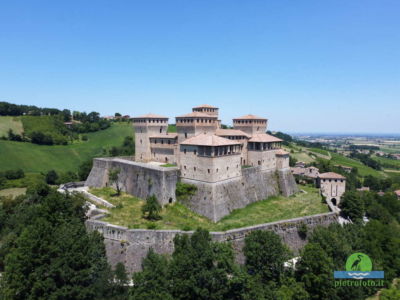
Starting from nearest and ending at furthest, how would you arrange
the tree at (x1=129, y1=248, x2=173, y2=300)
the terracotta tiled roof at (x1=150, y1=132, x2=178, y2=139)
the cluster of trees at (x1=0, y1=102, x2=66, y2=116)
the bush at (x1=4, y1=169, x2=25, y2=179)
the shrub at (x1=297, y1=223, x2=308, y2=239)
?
the tree at (x1=129, y1=248, x2=173, y2=300) < the shrub at (x1=297, y1=223, x2=308, y2=239) < the terracotta tiled roof at (x1=150, y1=132, x2=178, y2=139) < the bush at (x1=4, y1=169, x2=25, y2=179) < the cluster of trees at (x1=0, y1=102, x2=66, y2=116)

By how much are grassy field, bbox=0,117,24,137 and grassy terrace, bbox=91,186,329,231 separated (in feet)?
200

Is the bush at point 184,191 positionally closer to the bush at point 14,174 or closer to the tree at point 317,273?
the tree at point 317,273

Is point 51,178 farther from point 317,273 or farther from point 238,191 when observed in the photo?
point 317,273

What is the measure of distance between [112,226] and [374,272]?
2523cm

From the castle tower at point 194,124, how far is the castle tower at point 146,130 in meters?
6.71

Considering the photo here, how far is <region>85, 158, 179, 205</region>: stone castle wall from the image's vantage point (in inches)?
1262

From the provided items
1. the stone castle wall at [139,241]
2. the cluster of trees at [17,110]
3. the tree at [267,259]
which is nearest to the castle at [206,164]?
the stone castle wall at [139,241]

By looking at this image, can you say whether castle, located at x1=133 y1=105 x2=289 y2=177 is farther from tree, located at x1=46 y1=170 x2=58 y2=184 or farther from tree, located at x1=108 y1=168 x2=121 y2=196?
tree, located at x1=46 y1=170 x2=58 y2=184

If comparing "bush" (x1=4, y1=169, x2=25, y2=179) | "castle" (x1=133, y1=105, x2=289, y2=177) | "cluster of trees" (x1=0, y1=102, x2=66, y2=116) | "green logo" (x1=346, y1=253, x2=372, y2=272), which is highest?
"cluster of trees" (x1=0, y1=102, x2=66, y2=116)

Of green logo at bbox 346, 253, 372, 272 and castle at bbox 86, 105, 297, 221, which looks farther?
castle at bbox 86, 105, 297, 221

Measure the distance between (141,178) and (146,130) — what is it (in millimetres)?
10504

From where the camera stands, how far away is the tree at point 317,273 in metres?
20.5

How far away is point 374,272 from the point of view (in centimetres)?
2355

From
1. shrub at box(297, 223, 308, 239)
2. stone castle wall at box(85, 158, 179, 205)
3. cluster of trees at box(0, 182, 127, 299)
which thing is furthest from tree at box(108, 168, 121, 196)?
shrub at box(297, 223, 308, 239)
